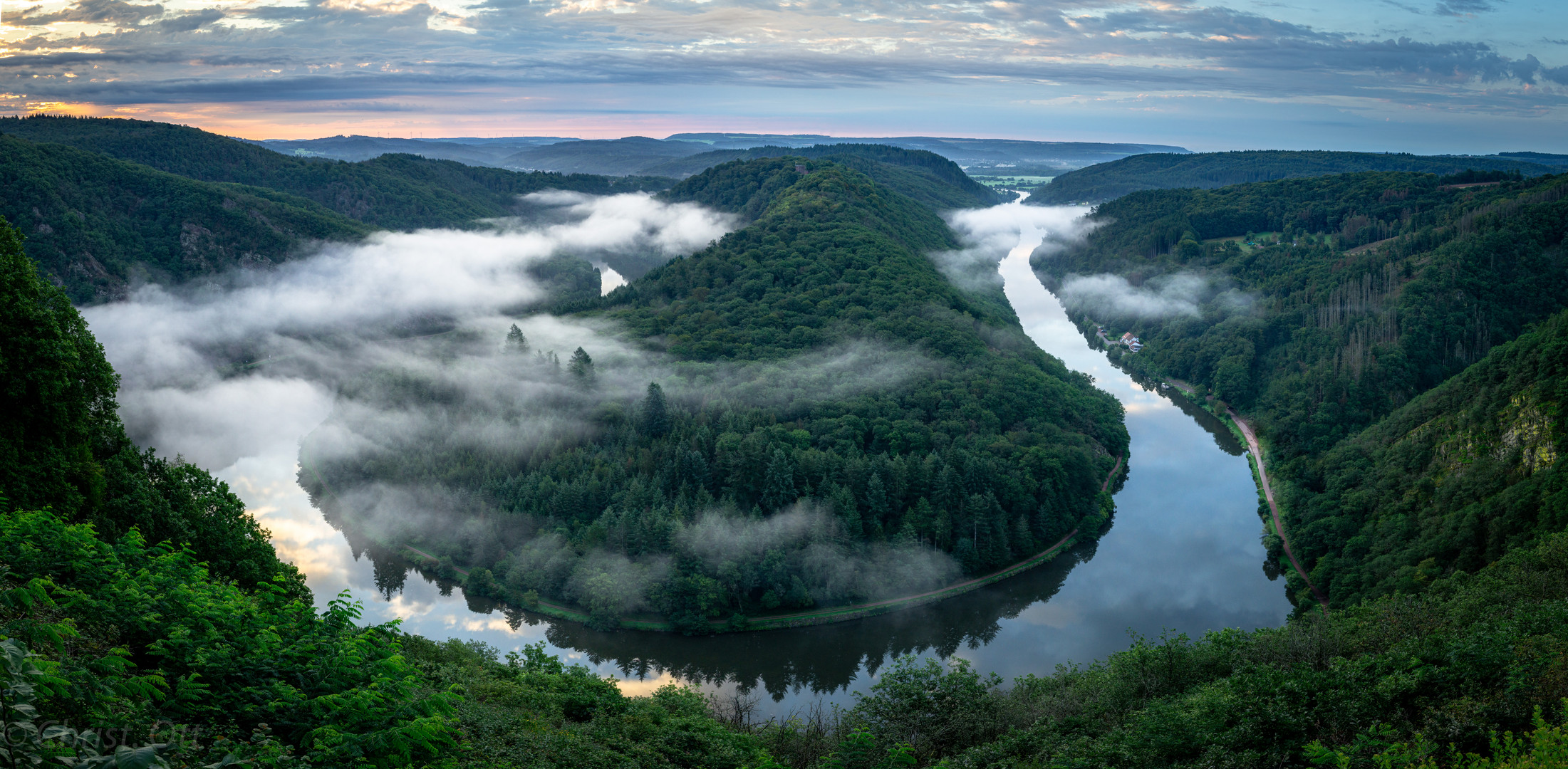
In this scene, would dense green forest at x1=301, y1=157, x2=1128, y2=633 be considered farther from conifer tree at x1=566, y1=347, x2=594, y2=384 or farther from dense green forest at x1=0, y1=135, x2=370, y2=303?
dense green forest at x1=0, y1=135, x2=370, y2=303

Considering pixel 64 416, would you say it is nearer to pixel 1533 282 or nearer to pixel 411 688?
pixel 411 688

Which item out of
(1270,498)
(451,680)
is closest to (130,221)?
(451,680)

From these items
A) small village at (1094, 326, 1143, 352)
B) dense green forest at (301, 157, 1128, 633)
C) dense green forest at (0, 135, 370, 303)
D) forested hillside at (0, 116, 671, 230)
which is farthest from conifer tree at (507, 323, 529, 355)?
forested hillside at (0, 116, 671, 230)

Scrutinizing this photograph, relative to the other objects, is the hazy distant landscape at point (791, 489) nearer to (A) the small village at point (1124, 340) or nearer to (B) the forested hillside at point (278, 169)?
(A) the small village at point (1124, 340)

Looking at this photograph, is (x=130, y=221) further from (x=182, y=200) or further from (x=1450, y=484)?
(x=1450, y=484)

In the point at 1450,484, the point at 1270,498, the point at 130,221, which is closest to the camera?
the point at 1450,484

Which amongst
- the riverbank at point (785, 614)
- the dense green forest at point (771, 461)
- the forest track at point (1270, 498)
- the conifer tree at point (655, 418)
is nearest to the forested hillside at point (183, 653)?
the riverbank at point (785, 614)
